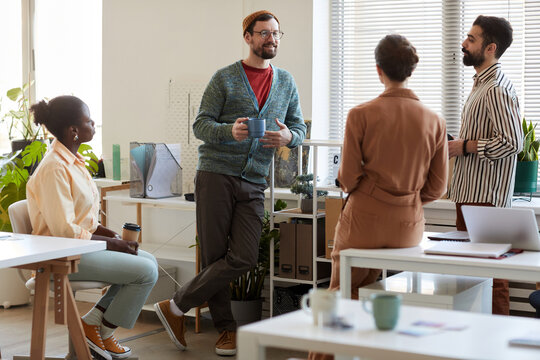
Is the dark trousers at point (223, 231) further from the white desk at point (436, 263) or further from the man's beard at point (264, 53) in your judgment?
the white desk at point (436, 263)

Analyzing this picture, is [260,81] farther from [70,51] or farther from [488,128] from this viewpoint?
[70,51]

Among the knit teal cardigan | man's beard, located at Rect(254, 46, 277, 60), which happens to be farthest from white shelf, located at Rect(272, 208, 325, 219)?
man's beard, located at Rect(254, 46, 277, 60)

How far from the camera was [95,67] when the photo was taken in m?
6.01

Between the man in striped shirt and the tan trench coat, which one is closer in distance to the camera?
the tan trench coat

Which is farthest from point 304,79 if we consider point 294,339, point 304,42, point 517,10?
point 294,339

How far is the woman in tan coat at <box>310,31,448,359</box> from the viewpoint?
2.82 meters

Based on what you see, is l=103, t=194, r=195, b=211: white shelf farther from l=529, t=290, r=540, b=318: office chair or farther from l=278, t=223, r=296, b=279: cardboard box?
l=529, t=290, r=540, b=318: office chair

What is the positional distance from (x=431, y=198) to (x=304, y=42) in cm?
205

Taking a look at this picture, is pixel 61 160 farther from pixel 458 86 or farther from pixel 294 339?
pixel 458 86

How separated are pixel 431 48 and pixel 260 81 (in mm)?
1244

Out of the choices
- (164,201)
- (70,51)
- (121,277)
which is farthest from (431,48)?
(70,51)

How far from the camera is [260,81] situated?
4.07m

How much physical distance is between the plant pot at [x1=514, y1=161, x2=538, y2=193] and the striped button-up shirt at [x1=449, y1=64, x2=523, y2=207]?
1.87ft

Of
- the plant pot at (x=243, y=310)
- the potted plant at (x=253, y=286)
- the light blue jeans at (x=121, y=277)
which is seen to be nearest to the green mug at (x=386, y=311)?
the light blue jeans at (x=121, y=277)
